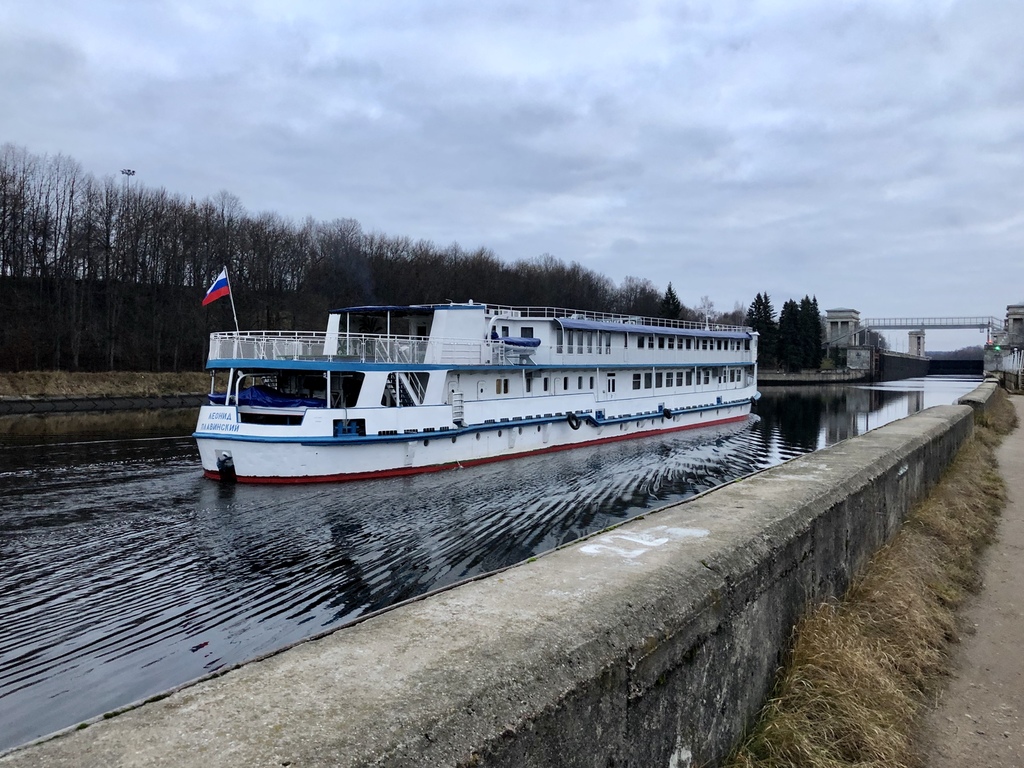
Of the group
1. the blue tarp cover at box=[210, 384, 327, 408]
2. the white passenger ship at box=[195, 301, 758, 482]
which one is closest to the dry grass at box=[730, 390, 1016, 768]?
the white passenger ship at box=[195, 301, 758, 482]

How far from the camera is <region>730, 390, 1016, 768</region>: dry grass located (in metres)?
4.19

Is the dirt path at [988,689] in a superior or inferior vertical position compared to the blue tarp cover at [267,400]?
inferior

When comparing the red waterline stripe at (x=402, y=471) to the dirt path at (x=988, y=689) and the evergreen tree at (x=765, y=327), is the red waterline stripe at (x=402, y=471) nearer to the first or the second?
the dirt path at (x=988, y=689)

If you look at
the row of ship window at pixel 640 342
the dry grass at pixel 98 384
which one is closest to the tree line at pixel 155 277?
the dry grass at pixel 98 384

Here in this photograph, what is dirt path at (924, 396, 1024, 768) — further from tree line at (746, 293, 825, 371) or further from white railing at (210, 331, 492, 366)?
tree line at (746, 293, 825, 371)

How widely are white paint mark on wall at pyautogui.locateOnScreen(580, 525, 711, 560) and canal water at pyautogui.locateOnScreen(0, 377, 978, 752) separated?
2.33 m

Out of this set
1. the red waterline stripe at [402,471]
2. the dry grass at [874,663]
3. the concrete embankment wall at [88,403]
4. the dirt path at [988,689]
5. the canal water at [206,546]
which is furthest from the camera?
the concrete embankment wall at [88,403]

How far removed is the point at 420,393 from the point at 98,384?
114 feet

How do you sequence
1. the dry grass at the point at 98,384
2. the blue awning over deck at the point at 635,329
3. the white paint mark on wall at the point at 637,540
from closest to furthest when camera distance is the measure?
the white paint mark on wall at the point at 637,540
the blue awning over deck at the point at 635,329
the dry grass at the point at 98,384

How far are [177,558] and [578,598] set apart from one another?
479 inches

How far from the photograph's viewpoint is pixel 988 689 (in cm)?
550

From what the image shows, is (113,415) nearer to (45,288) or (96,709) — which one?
(45,288)

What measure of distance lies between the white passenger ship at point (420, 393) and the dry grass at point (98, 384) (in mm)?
25344

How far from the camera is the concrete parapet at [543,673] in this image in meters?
2.44
